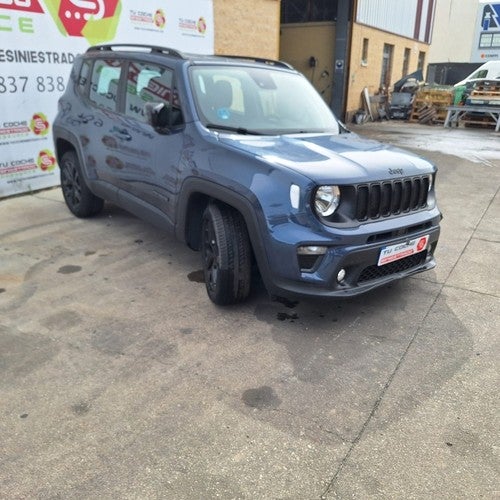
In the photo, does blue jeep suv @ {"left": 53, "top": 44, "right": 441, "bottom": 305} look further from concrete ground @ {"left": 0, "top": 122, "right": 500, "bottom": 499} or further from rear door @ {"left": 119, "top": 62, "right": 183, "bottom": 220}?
concrete ground @ {"left": 0, "top": 122, "right": 500, "bottom": 499}

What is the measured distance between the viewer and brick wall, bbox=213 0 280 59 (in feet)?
35.6

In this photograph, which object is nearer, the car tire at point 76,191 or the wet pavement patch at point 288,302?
the wet pavement patch at point 288,302

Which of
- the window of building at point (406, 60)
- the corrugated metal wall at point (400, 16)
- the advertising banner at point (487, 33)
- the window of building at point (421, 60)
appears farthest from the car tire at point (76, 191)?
the advertising banner at point (487, 33)

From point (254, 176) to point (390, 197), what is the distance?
3.18 feet

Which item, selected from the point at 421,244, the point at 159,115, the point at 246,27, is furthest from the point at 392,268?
the point at 246,27

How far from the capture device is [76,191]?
5.95 m

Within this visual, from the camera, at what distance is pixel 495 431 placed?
254 cm

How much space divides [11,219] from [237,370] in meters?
4.31

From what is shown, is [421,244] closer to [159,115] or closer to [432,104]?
[159,115]


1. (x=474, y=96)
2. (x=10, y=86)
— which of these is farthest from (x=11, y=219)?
(x=474, y=96)

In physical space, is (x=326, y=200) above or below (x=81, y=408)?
above

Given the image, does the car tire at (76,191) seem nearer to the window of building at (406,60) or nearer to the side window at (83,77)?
the side window at (83,77)

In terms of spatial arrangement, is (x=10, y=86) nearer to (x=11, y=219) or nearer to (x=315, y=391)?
(x=11, y=219)

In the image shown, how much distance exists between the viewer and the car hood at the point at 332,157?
10.5 ft
